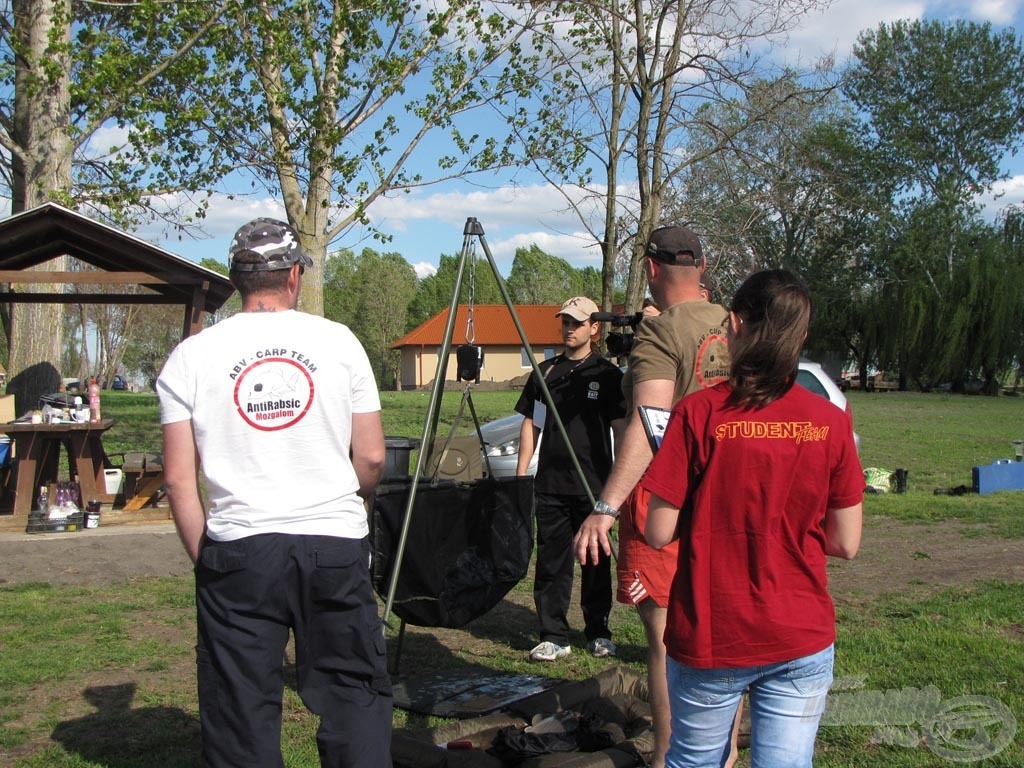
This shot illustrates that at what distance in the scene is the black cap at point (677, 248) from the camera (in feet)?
11.8

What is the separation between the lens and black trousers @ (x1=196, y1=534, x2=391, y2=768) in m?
2.67

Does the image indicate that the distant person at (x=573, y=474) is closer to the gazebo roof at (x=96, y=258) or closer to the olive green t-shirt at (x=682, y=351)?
the olive green t-shirt at (x=682, y=351)

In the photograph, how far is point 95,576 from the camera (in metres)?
7.38

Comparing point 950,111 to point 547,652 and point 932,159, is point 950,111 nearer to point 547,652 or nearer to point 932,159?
point 932,159

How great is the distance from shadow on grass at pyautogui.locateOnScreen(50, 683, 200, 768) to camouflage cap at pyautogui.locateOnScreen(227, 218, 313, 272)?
2.21 metres

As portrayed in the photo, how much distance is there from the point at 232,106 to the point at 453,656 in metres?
11.5

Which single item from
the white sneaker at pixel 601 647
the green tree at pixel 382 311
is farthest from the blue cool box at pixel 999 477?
the green tree at pixel 382 311

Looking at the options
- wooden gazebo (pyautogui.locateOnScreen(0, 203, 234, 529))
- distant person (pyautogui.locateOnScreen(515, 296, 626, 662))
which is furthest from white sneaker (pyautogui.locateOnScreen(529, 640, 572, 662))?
wooden gazebo (pyautogui.locateOnScreen(0, 203, 234, 529))

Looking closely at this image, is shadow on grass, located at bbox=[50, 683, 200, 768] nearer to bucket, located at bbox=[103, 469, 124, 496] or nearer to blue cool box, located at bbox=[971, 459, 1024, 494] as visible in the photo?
bucket, located at bbox=[103, 469, 124, 496]

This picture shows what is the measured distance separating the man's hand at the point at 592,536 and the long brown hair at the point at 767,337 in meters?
0.78

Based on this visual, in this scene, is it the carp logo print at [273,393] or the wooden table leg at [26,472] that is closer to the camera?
the carp logo print at [273,393]

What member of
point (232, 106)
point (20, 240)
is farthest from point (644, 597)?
point (232, 106)

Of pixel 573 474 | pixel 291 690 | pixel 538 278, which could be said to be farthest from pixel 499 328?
pixel 291 690

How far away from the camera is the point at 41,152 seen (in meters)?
12.4
